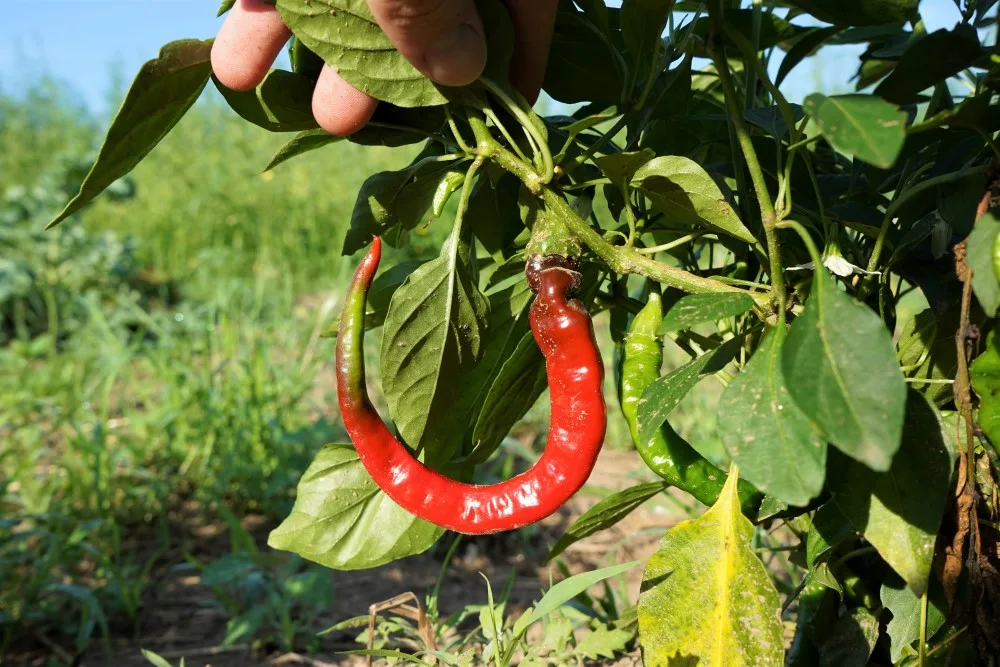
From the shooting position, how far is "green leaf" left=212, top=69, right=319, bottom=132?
1095 millimetres

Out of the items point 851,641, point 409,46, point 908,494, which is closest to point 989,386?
point 908,494

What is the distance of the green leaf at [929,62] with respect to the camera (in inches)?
34.1

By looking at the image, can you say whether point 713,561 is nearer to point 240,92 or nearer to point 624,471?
point 240,92

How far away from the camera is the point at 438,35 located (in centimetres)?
94

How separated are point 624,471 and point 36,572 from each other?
1.55 meters

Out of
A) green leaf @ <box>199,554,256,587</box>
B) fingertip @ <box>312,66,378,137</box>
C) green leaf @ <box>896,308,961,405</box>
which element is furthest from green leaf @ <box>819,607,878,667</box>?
green leaf @ <box>199,554,256,587</box>

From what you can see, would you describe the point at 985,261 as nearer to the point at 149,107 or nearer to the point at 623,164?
the point at 623,164

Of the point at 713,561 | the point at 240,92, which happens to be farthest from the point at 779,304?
the point at 240,92

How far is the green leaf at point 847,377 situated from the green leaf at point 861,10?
0.43 meters

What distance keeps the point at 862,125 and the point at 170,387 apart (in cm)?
244

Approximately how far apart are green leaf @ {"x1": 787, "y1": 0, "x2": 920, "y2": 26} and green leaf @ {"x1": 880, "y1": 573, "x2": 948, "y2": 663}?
654 millimetres

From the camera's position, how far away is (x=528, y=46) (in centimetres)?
111

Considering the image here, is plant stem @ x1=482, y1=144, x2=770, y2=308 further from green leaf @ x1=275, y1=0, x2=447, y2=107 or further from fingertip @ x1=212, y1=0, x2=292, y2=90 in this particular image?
fingertip @ x1=212, y1=0, x2=292, y2=90

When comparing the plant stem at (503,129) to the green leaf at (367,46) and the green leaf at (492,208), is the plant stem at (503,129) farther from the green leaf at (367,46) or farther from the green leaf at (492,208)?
the green leaf at (492,208)
